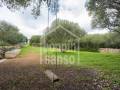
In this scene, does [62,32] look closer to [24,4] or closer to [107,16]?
[107,16]

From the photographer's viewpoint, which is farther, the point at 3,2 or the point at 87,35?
the point at 87,35

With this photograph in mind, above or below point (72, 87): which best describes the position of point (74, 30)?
above

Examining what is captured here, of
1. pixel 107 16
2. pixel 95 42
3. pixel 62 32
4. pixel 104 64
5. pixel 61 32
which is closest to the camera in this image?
pixel 104 64

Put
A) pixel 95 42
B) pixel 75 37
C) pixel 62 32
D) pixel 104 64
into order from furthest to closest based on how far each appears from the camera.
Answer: pixel 95 42
pixel 75 37
pixel 62 32
pixel 104 64

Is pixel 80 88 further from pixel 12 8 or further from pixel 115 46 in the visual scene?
pixel 115 46

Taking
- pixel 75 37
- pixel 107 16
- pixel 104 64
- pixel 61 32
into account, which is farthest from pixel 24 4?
pixel 75 37

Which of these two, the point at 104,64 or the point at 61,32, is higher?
the point at 61,32

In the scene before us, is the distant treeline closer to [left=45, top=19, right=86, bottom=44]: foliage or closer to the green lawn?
[left=45, top=19, right=86, bottom=44]: foliage

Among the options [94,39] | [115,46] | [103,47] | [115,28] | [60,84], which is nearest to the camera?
[60,84]

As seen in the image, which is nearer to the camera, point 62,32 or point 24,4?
point 24,4

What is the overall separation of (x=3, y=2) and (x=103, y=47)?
35668mm

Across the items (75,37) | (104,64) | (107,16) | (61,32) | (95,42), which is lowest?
(104,64)

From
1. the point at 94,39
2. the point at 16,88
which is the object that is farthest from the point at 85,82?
the point at 94,39

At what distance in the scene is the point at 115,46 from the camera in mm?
41875
